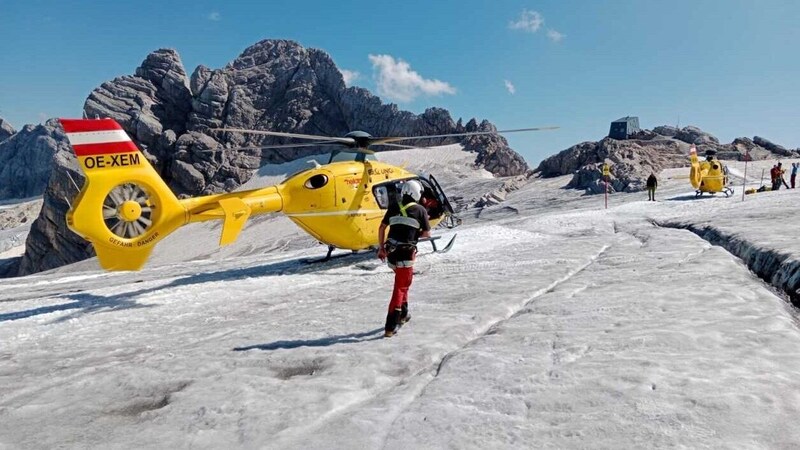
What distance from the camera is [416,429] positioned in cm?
341

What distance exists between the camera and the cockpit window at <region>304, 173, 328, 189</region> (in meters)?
11.6

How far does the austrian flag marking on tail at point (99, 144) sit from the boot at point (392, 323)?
6104 millimetres

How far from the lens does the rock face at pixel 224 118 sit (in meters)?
63.2

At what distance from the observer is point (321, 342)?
573 cm

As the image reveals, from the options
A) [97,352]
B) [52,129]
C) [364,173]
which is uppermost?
[52,129]

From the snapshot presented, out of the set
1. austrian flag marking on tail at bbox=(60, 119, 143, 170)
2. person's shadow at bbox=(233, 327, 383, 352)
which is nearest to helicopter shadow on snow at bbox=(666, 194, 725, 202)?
person's shadow at bbox=(233, 327, 383, 352)

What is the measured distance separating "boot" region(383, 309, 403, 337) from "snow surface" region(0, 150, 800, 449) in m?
0.15

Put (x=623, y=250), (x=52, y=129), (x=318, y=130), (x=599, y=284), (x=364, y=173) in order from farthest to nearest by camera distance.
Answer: (x=52, y=129) < (x=318, y=130) < (x=364, y=173) < (x=623, y=250) < (x=599, y=284)

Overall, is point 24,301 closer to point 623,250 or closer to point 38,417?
point 38,417

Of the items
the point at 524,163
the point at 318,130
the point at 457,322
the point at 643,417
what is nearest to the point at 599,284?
the point at 457,322

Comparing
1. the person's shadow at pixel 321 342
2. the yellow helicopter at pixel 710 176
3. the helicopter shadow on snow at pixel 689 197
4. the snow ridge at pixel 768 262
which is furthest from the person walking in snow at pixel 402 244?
the yellow helicopter at pixel 710 176

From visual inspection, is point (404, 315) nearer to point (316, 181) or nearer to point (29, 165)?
point (316, 181)

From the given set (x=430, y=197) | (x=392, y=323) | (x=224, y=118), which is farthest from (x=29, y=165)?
(x=392, y=323)

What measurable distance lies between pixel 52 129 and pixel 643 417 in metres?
150
